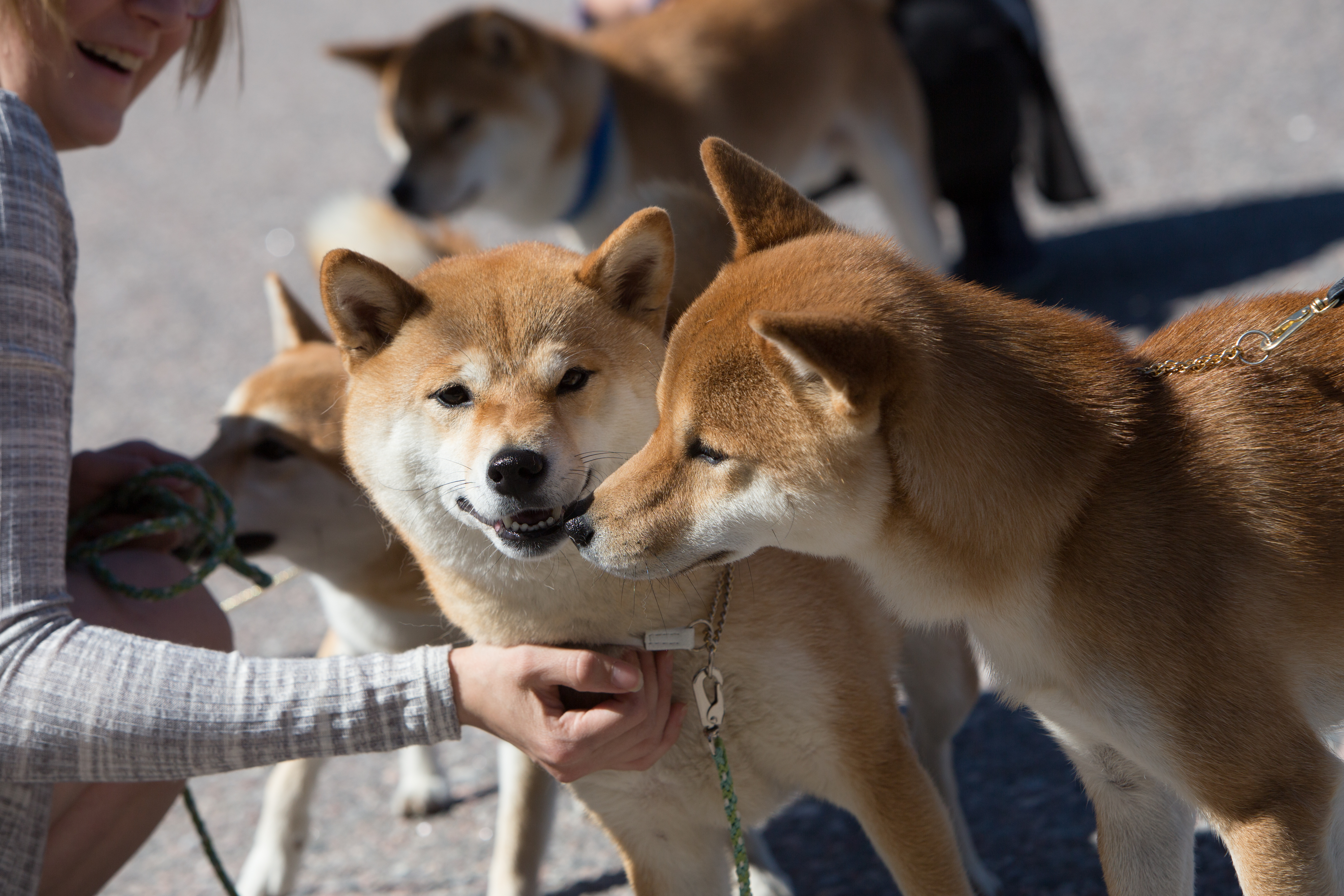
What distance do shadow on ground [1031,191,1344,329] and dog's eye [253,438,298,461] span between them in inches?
119

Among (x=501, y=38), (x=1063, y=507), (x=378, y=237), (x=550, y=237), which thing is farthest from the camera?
(x=550, y=237)

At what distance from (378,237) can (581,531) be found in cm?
150

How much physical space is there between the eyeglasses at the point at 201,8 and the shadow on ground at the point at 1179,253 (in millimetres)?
3208

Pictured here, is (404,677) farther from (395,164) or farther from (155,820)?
(395,164)

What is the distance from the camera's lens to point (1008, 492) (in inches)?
60.1

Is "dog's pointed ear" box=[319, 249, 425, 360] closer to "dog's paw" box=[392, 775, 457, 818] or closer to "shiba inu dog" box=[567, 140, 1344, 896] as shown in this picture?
"shiba inu dog" box=[567, 140, 1344, 896]

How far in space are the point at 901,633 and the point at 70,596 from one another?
1.37 m

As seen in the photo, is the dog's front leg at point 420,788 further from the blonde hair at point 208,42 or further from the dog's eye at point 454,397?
the blonde hair at point 208,42

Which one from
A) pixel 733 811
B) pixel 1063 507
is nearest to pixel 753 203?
Result: pixel 1063 507

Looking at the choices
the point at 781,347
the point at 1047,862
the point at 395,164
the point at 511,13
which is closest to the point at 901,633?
the point at 1047,862

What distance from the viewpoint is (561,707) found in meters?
1.70

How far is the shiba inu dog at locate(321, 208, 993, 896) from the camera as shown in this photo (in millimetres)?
1740

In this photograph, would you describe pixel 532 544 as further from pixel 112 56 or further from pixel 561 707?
pixel 112 56

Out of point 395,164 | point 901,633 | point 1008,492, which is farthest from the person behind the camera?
point 395,164
